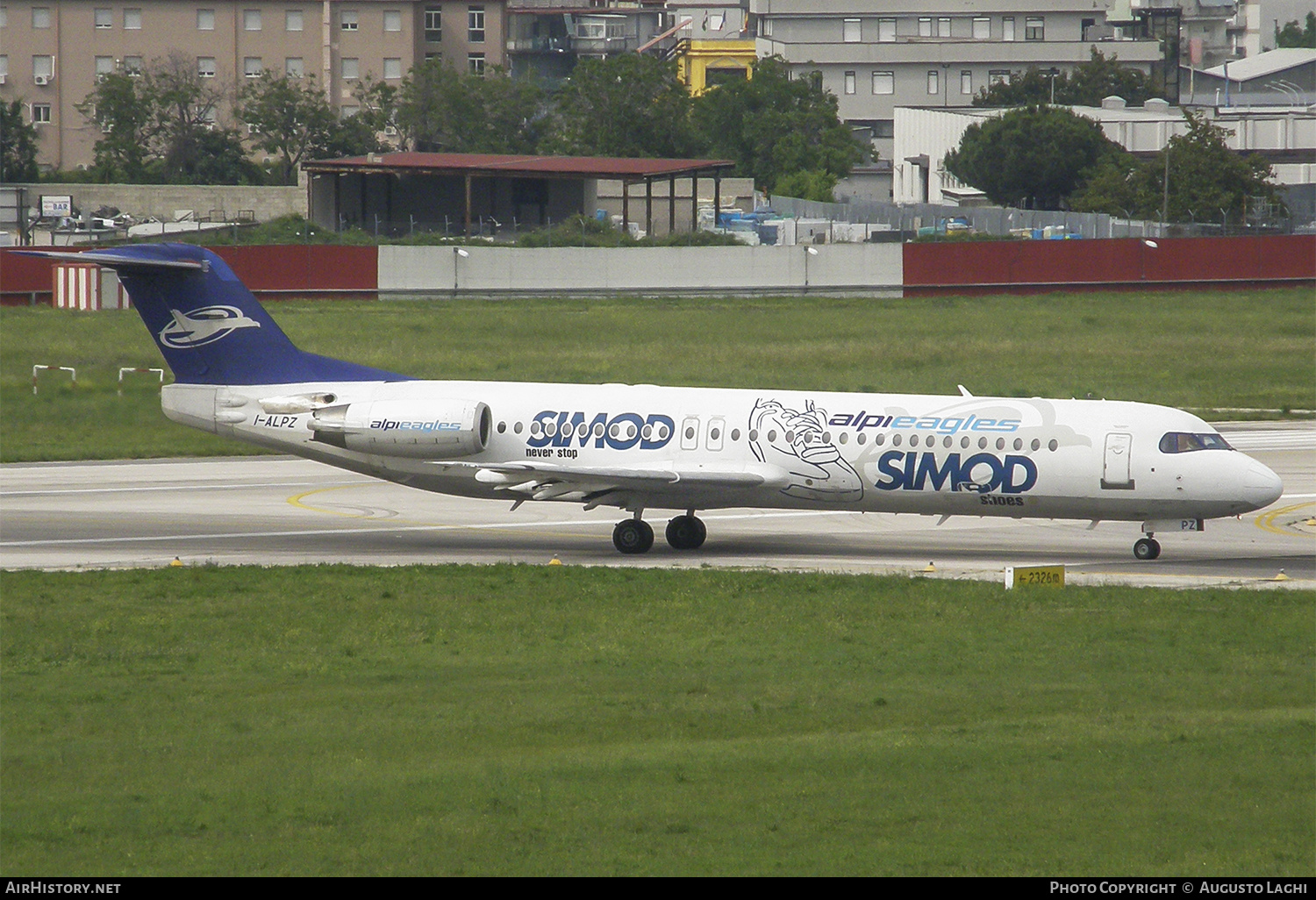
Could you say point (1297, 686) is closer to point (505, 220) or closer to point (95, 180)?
point (505, 220)

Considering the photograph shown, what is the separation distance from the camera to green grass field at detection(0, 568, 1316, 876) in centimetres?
1315

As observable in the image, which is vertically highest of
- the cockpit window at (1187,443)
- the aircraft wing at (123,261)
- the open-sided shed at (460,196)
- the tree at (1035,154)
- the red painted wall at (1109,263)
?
the tree at (1035,154)

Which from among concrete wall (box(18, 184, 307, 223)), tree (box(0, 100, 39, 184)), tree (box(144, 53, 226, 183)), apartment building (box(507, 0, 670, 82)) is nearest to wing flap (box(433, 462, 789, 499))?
concrete wall (box(18, 184, 307, 223))

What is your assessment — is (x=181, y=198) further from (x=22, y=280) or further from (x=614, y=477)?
(x=614, y=477)

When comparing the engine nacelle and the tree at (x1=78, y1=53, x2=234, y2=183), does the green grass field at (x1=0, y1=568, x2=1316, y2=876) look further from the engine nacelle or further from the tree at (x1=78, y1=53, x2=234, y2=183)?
the tree at (x1=78, y1=53, x2=234, y2=183)

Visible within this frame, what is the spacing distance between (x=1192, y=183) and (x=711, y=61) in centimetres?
8388

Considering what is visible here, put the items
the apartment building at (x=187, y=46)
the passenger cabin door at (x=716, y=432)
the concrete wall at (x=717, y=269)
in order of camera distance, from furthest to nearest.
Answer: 1. the apartment building at (x=187, y=46)
2. the concrete wall at (x=717, y=269)
3. the passenger cabin door at (x=716, y=432)

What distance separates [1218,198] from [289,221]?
5472cm

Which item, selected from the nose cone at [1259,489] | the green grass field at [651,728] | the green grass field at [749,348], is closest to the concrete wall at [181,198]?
the green grass field at [749,348]

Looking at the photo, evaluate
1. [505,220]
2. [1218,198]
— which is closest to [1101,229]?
[1218,198]

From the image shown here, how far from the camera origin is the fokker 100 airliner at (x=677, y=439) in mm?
28984

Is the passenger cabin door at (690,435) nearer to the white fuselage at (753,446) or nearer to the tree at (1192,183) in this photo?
the white fuselage at (753,446)

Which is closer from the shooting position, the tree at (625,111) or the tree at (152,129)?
the tree at (152,129)

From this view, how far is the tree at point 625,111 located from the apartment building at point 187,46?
61.1ft
